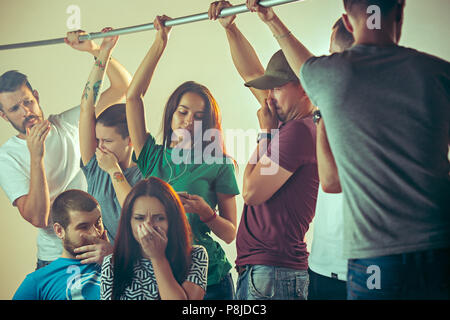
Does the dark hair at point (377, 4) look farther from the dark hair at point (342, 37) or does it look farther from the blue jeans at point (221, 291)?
the blue jeans at point (221, 291)

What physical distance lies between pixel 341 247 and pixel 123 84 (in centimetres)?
110

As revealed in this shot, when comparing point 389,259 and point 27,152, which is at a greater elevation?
point 27,152

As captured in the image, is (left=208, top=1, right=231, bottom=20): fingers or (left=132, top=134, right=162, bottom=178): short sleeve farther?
(left=132, top=134, right=162, bottom=178): short sleeve

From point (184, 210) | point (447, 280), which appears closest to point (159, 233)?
point (184, 210)

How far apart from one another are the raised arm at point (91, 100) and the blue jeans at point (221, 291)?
2.44 feet

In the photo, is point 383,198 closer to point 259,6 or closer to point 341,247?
point 341,247

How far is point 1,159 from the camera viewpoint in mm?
2150

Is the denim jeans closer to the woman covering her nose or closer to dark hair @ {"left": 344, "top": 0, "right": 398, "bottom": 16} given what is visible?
the woman covering her nose

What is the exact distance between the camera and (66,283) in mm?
1783

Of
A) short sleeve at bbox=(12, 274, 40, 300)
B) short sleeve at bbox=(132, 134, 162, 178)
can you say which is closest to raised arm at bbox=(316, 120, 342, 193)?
short sleeve at bbox=(132, 134, 162, 178)

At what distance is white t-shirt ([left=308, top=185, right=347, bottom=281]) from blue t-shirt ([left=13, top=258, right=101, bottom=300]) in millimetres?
827

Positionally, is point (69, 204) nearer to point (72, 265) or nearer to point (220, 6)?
point (72, 265)

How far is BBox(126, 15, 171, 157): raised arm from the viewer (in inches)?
72.2

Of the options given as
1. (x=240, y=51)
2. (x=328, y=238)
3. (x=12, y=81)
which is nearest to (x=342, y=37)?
(x=240, y=51)
